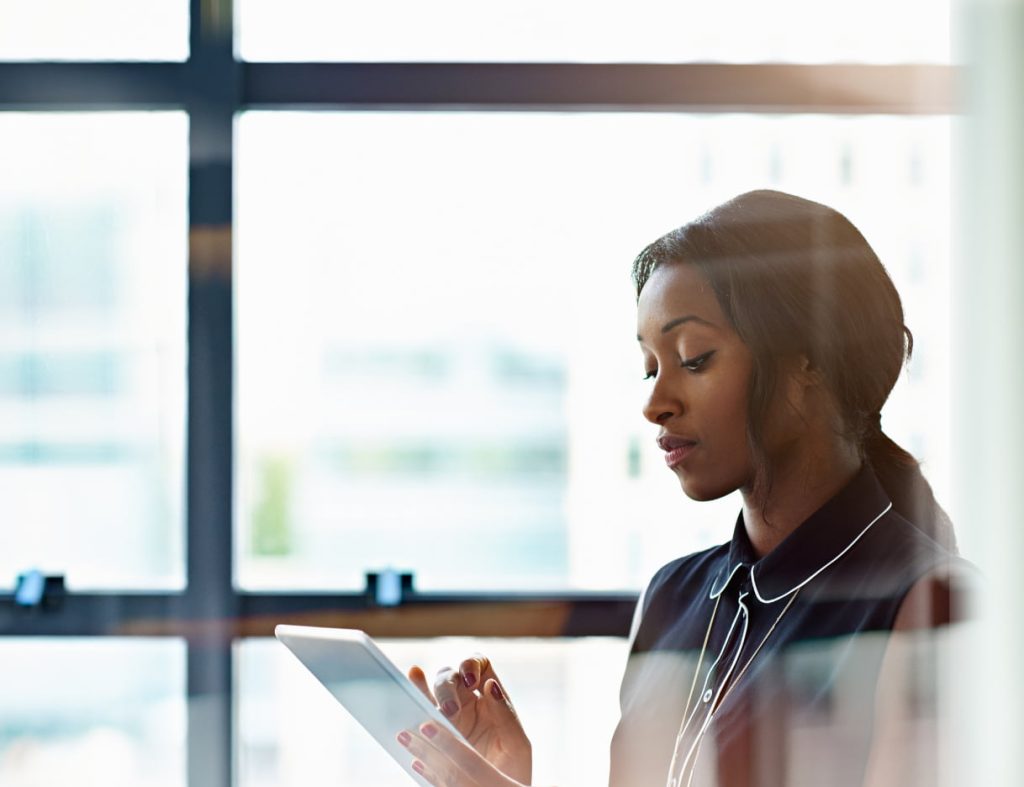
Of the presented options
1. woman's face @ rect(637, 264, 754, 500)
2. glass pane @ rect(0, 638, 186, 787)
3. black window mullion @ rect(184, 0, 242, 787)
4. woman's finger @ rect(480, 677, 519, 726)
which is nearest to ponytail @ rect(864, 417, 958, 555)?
woman's face @ rect(637, 264, 754, 500)

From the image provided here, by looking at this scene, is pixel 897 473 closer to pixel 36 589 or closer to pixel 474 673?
pixel 474 673

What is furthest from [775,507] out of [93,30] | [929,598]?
[93,30]

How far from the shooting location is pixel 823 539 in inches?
48.7

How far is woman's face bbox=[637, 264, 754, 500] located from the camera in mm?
1274

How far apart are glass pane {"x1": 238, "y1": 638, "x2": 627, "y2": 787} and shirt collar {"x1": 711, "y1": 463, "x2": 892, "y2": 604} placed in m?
0.59

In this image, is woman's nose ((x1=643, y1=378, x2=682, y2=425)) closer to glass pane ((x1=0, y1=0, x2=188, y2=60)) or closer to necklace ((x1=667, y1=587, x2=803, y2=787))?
Answer: necklace ((x1=667, y1=587, x2=803, y2=787))

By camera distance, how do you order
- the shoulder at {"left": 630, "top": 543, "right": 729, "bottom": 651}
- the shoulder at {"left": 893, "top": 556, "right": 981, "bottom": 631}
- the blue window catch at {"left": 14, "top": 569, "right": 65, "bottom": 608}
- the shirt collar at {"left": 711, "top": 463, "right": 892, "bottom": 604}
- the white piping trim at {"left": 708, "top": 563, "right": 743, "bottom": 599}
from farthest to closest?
the blue window catch at {"left": 14, "top": 569, "right": 65, "bottom": 608}
the shoulder at {"left": 630, "top": 543, "right": 729, "bottom": 651}
the white piping trim at {"left": 708, "top": 563, "right": 743, "bottom": 599}
the shirt collar at {"left": 711, "top": 463, "right": 892, "bottom": 604}
the shoulder at {"left": 893, "top": 556, "right": 981, "bottom": 631}

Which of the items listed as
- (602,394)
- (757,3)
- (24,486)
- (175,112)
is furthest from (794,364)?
(24,486)

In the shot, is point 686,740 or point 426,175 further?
point 426,175

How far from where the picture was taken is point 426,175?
1.83 meters

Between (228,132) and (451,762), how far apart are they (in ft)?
3.66

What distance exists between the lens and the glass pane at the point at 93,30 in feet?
5.91

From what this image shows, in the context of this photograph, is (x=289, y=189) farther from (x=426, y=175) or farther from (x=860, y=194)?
(x=860, y=194)

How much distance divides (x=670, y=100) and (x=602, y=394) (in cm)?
50
